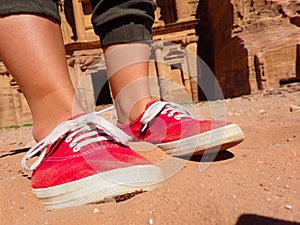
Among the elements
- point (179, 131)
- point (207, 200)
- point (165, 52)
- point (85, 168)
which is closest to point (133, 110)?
point (179, 131)

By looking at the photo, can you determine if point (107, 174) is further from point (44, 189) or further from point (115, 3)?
point (115, 3)

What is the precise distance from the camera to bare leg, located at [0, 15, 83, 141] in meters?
1.09

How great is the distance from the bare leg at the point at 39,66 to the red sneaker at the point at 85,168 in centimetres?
9

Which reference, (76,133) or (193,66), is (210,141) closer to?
(76,133)

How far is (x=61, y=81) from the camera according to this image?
1150 mm

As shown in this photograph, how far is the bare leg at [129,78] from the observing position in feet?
4.87

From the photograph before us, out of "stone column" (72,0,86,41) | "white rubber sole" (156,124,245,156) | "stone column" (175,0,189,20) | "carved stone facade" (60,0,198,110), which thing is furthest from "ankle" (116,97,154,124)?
"stone column" (72,0,86,41)

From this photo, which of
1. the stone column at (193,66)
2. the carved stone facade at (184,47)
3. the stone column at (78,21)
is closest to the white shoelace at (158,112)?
the carved stone facade at (184,47)

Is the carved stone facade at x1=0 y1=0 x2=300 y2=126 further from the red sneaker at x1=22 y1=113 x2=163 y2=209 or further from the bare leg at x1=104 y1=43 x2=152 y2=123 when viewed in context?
the red sneaker at x1=22 y1=113 x2=163 y2=209

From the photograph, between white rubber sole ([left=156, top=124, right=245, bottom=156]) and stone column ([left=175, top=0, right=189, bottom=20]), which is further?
stone column ([left=175, top=0, right=189, bottom=20])

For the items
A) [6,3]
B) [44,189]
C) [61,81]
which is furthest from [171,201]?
[6,3]

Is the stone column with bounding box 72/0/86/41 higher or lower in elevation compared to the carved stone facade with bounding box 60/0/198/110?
higher

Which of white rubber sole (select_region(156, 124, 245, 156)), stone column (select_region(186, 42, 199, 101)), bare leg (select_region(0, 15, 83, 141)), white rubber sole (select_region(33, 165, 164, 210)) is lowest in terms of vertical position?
stone column (select_region(186, 42, 199, 101))

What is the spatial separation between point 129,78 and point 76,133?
51cm
